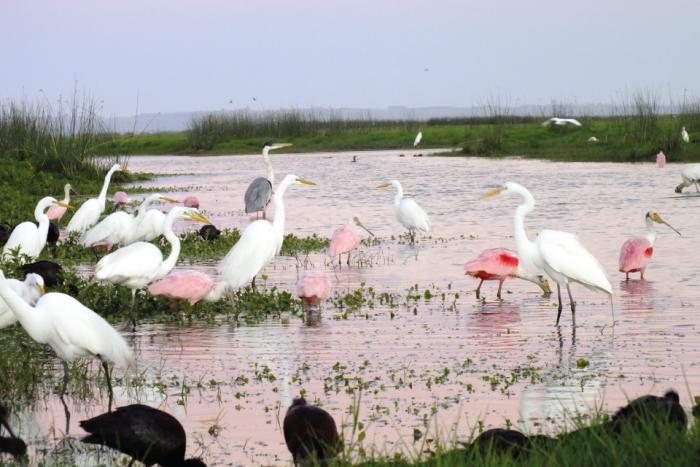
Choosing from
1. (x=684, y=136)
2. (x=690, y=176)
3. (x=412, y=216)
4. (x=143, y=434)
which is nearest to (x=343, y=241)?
(x=412, y=216)

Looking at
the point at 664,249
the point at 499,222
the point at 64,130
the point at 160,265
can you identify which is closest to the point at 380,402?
the point at 160,265

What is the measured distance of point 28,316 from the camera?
6.84 m

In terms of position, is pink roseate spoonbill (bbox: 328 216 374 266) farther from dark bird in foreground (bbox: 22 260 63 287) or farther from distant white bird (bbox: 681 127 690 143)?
distant white bird (bbox: 681 127 690 143)

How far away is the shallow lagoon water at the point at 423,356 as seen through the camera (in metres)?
6.49

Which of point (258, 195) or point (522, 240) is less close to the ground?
point (258, 195)

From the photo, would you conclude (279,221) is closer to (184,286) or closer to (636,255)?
(184,286)

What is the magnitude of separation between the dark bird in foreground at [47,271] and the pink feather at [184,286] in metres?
1.06

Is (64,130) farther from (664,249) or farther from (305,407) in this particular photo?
(305,407)

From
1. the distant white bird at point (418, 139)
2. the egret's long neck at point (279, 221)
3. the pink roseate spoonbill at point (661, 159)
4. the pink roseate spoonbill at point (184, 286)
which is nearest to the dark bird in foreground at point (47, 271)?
the pink roseate spoonbill at point (184, 286)

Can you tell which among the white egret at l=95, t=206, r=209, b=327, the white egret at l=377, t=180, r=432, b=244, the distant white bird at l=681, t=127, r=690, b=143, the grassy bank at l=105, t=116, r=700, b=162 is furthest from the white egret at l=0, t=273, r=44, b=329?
the distant white bird at l=681, t=127, r=690, b=143

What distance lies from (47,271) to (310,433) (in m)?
5.86

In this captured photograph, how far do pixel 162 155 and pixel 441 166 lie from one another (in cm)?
A: 2608

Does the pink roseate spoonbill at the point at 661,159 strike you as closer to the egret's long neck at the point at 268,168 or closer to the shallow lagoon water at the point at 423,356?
the egret's long neck at the point at 268,168

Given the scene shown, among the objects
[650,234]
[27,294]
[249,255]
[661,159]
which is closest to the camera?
[27,294]
